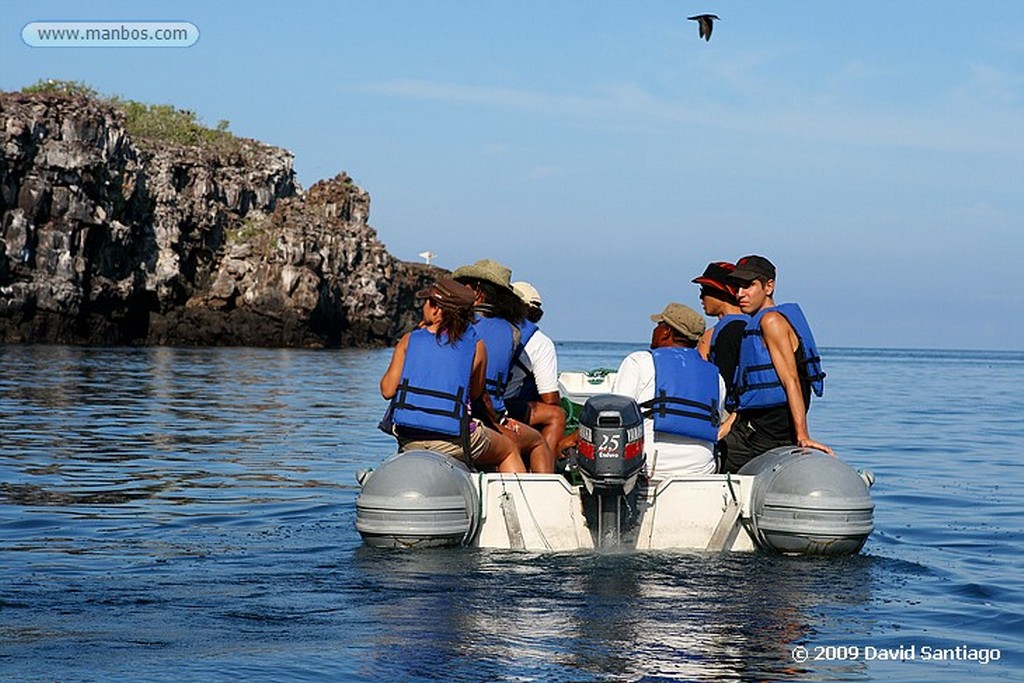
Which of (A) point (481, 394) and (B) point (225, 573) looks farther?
(A) point (481, 394)

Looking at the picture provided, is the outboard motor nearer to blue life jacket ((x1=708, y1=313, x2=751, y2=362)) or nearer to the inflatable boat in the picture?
the inflatable boat

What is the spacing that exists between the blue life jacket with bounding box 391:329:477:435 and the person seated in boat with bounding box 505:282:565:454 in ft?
3.52

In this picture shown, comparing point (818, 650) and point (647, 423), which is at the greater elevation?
point (647, 423)

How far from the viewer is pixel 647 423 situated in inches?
380

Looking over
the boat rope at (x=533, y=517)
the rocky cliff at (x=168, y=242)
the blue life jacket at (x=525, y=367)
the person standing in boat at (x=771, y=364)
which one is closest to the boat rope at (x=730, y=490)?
the person standing in boat at (x=771, y=364)

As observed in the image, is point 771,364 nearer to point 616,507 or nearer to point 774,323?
point 774,323

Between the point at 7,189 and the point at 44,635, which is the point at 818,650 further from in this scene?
the point at 7,189

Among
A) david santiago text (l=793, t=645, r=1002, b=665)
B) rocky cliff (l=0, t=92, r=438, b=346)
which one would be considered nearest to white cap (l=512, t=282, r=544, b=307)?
david santiago text (l=793, t=645, r=1002, b=665)

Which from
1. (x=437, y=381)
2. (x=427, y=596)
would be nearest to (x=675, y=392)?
(x=437, y=381)

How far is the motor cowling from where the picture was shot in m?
8.54

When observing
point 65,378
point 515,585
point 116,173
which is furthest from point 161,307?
point 515,585

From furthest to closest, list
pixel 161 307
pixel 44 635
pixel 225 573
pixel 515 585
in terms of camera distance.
Result: 1. pixel 161 307
2. pixel 225 573
3. pixel 515 585
4. pixel 44 635

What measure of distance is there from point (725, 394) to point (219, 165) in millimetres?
90775

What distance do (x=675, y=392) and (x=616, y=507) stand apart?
37.6 inches
